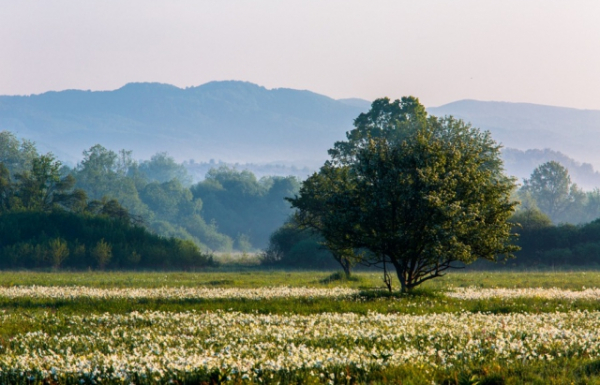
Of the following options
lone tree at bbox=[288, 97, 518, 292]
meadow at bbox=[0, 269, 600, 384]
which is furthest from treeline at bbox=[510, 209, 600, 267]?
meadow at bbox=[0, 269, 600, 384]

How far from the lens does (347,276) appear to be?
5100 cm

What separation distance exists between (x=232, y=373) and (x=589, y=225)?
81900mm

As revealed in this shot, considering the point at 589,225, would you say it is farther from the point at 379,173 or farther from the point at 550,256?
the point at 379,173

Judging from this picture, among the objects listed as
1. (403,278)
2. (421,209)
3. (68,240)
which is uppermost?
(421,209)

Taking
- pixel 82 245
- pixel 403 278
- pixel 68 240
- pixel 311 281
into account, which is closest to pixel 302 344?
pixel 403 278

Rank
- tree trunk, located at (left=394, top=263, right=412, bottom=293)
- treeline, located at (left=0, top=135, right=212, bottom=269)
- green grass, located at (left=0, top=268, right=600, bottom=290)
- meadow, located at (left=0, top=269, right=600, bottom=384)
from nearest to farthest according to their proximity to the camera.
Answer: meadow, located at (left=0, top=269, right=600, bottom=384) → tree trunk, located at (left=394, top=263, right=412, bottom=293) → green grass, located at (left=0, top=268, right=600, bottom=290) → treeline, located at (left=0, top=135, right=212, bottom=269)

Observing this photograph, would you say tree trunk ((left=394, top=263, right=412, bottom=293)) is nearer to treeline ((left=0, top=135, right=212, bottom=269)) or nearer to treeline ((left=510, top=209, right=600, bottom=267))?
treeline ((left=510, top=209, right=600, bottom=267))

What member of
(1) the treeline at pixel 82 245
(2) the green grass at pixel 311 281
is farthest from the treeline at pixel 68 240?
(2) the green grass at pixel 311 281

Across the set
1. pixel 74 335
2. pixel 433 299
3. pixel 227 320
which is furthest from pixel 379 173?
pixel 74 335

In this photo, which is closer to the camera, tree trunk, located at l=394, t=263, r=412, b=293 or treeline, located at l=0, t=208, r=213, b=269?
tree trunk, located at l=394, t=263, r=412, b=293

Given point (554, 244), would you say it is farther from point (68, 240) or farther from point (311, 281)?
point (68, 240)

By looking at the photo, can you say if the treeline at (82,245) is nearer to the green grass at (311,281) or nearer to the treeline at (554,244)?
the green grass at (311,281)

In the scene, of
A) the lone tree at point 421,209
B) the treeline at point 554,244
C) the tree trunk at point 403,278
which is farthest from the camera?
the treeline at point 554,244

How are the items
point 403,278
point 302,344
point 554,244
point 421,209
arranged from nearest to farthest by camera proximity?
point 302,344, point 421,209, point 403,278, point 554,244
